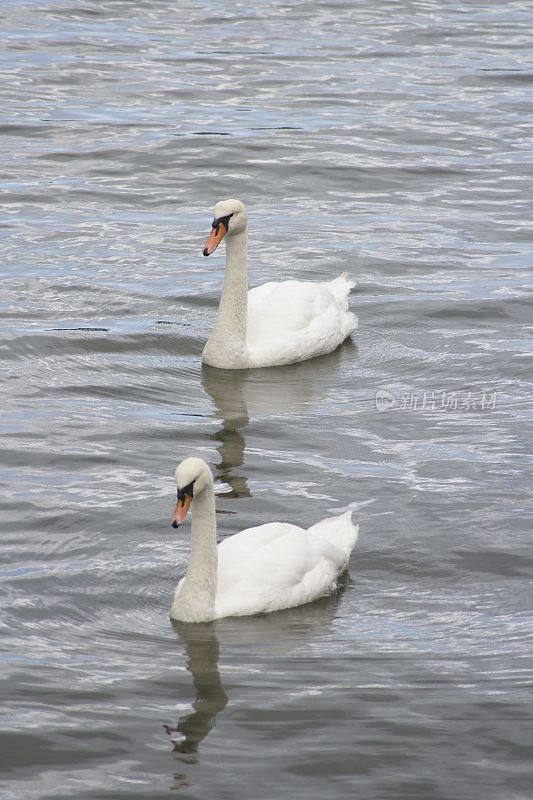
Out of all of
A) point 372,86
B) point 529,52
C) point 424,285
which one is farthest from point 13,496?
point 529,52

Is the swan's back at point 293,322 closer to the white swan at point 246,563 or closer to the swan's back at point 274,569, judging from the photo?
the white swan at point 246,563

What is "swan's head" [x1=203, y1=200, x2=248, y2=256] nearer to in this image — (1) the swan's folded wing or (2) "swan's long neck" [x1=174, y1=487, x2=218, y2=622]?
(1) the swan's folded wing

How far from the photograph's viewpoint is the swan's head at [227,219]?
15.6m

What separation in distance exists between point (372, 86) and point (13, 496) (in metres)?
18.4

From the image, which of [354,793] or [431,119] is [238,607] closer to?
[354,793]

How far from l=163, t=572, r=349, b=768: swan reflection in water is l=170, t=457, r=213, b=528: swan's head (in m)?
0.73

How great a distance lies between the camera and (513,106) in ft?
91.0

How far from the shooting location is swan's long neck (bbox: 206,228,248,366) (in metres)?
15.6

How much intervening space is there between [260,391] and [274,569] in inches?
191

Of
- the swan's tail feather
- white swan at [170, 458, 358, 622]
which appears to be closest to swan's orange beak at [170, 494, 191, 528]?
white swan at [170, 458, 358, 622]

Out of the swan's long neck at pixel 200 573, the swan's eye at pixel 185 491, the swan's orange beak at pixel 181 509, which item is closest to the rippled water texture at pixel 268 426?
the swan's long neck at pixel 200 573

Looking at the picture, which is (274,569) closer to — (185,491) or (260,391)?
(185,491)

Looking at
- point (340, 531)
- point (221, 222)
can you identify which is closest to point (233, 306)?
point (221, 222)

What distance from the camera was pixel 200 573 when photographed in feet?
33.6
